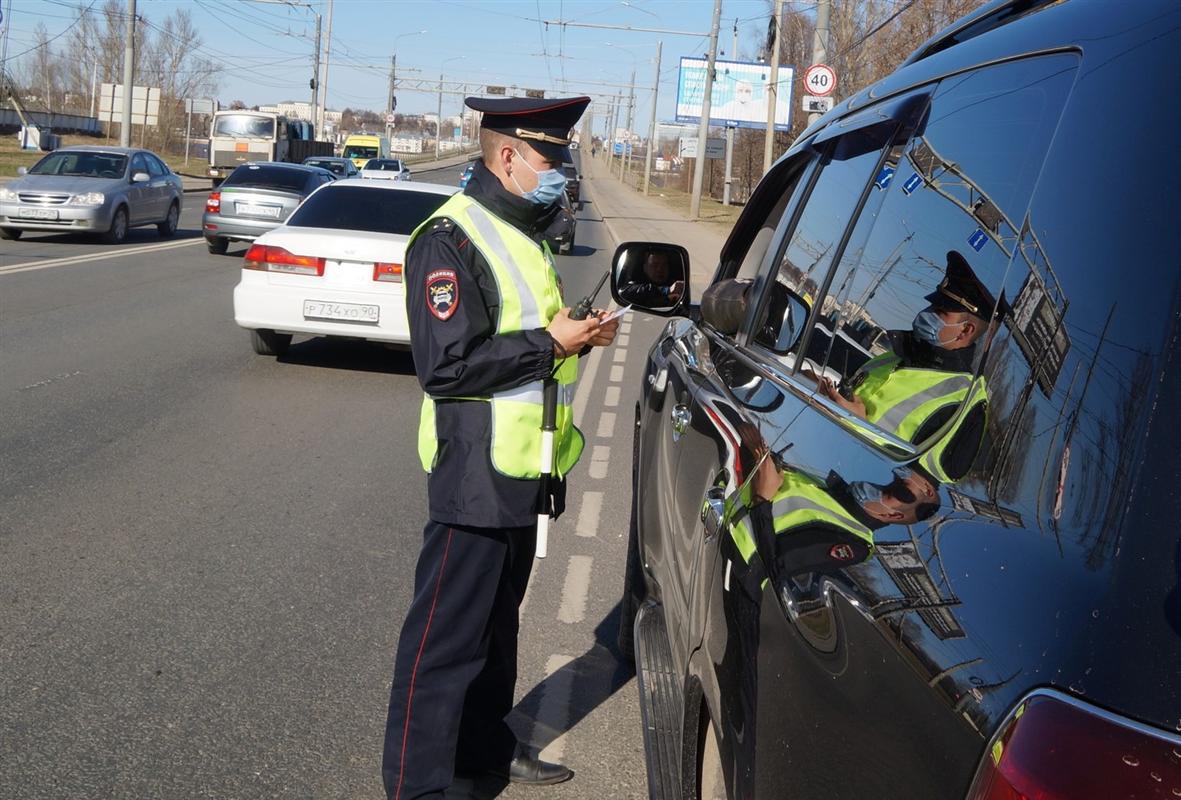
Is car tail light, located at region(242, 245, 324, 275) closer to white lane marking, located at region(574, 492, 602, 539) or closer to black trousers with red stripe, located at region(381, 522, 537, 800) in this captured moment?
white lane marking, located at region(574, 492, 602, 539)

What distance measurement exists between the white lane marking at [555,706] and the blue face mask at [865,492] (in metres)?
2.41

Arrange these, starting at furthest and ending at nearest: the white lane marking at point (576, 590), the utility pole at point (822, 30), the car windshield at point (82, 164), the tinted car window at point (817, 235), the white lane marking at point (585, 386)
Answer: the utility pole at point (822, 30) < the car windshield at point (82, 164) < the white lane marking at point (585, 386) < the white lane marking at point (576, 590) < the tinted car window at point (817, 235)

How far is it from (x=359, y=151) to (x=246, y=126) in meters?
16.6

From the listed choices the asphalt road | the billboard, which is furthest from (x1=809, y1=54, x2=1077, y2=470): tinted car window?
the billboard

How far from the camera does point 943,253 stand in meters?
2.09

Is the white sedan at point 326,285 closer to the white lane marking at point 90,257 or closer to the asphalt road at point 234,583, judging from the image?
the asphalt road at point 234,583

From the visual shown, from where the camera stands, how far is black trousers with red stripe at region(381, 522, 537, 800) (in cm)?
337

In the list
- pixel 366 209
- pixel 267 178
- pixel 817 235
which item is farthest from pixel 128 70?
pixel 817 235

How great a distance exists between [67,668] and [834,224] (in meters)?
3.03

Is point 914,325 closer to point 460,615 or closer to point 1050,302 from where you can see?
point 1050,302

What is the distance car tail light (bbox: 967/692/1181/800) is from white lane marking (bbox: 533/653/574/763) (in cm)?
290

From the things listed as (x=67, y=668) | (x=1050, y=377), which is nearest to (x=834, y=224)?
(x=1050, y=377)

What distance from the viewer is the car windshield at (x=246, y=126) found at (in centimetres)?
4672

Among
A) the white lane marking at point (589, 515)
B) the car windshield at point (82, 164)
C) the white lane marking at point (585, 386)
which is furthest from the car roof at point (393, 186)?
the car windshield at point (82, 164)
